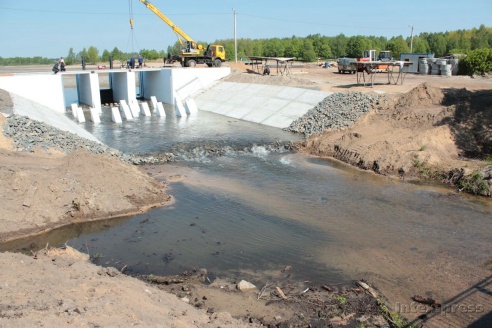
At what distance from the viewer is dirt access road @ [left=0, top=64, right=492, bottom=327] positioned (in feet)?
23.1

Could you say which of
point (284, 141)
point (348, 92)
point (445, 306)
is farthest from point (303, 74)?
point (445, 306)

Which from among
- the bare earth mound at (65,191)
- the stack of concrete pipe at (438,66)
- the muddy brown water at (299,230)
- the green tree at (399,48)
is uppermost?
the green tree at (399,48)

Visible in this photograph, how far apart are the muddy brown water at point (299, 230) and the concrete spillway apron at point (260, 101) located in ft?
37.6

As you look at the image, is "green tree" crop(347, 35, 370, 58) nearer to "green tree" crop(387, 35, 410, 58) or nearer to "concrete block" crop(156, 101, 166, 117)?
"green tree" crop(387, 35, 410, 58)

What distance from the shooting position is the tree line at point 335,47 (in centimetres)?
7162

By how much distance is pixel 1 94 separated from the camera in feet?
91.0

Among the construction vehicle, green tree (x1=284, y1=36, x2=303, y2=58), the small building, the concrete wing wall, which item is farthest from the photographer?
green tree (x1=284, y1=36, x2=303, y2=58)

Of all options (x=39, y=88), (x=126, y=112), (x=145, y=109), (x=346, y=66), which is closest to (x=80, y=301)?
(x=126, y=112)

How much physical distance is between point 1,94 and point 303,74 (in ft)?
96.1

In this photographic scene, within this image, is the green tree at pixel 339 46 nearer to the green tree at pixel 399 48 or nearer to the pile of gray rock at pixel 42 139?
the green tree at pixel 399 48

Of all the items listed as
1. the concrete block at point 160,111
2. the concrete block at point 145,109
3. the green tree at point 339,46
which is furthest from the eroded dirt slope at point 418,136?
the green tree at point 339,46

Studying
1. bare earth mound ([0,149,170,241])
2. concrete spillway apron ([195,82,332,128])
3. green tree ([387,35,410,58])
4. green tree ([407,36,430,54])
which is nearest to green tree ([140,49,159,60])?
green tree ([387,35,410,58])

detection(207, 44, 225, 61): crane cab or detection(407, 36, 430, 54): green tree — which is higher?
detection(407, 36, 430, 54): green tree

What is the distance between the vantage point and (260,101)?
35.7m
